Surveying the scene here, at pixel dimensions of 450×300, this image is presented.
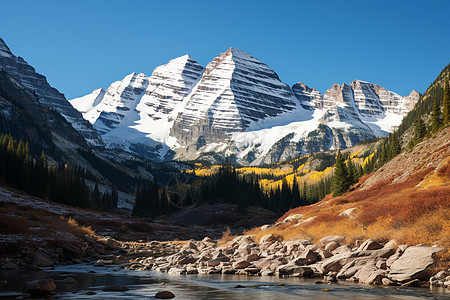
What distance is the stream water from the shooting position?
14898mm

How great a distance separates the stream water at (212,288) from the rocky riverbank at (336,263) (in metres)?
0.89

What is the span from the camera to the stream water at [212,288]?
1490cm

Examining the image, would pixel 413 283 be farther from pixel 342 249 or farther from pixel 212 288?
pixel 212 288

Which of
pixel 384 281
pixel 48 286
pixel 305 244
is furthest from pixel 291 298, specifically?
pixel 305 244

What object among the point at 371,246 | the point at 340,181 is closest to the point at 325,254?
the point at 371,246

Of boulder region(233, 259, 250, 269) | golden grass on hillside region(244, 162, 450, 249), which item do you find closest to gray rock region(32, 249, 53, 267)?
boulder region(233, 259, 250, 269)

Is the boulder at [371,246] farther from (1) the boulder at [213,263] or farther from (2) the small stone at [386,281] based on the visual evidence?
(1) the boulder at [213,263]

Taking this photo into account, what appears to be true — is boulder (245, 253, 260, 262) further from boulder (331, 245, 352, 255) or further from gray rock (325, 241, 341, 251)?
boulder (331, 245, 352, 255)

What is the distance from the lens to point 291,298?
14641mm

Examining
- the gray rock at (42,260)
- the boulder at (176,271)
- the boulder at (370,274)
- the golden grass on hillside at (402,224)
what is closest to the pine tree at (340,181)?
the golden grass on hillside at (402,224)

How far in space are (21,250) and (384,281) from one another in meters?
25.5

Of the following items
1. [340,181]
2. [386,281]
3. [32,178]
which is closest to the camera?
[386,281]

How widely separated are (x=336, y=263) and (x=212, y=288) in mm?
6896

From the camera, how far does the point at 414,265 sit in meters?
16.4
